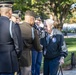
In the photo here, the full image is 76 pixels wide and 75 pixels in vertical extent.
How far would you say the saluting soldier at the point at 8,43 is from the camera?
5.73m

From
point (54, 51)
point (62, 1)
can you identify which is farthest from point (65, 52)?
point (62, 1)

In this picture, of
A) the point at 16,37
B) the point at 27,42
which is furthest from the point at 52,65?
the point at 16,37

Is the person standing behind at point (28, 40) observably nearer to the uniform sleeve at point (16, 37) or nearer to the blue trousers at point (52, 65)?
the blue trousers at point (52, 65)

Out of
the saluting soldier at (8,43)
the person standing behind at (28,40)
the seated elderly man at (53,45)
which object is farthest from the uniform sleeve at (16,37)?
the seated elderly man at (53,45)

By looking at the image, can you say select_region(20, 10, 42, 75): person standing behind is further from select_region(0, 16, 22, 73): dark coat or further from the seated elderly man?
select_region(0, 16, 22, 73): dark coat

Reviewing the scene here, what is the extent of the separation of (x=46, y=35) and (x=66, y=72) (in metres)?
4.59

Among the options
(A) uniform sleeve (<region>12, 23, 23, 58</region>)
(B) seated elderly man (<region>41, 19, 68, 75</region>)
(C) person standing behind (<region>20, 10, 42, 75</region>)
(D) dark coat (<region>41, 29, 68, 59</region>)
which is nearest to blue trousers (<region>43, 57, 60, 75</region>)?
(B) seated elderly man (<region>41, 19, 68, 75</region>)

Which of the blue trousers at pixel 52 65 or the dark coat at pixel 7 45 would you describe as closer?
the dark coat at pixel 7 45

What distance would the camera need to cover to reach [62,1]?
29328mm

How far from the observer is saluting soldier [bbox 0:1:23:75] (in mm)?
5727

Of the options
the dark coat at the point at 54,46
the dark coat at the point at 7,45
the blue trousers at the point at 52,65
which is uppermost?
the dark coat at the point at 7,45

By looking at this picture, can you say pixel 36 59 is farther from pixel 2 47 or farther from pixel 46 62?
pixel 2 47

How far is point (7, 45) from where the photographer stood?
5.74 meters

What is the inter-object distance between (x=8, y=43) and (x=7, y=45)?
39 millimetres
